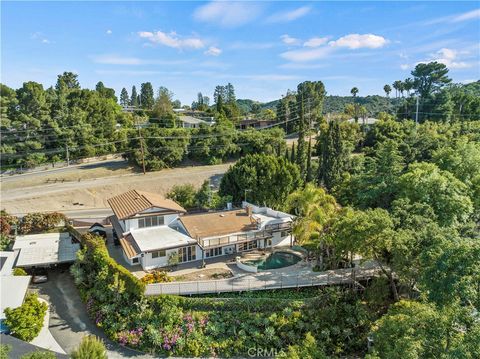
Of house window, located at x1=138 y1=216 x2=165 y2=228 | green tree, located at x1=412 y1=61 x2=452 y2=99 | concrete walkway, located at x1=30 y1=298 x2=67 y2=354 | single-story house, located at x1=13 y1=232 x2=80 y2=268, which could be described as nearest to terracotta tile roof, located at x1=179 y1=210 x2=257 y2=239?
house window, located at x1=138 y1=216 x2=165 y2=228

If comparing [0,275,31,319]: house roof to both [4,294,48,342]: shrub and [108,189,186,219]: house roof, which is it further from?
[108,189,186,219]: house roof

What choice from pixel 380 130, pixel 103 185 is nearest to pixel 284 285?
pixel 103 185

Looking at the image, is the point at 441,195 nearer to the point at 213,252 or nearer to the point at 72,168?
the point at 213,252

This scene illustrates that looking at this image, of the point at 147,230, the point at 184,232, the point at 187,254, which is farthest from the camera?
the point at 147,230

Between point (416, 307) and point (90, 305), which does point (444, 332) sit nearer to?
point (416, 307)

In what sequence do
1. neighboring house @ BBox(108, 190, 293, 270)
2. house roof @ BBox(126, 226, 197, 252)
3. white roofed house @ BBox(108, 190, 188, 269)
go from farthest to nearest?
neighboring house @ BBox(108, 190, 293, 270) → house roof @ BBox(126, 226, 197, 252) → white roofed house @ BBox(108, 190, 188, 269)

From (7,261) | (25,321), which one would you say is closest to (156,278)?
(25,321)
